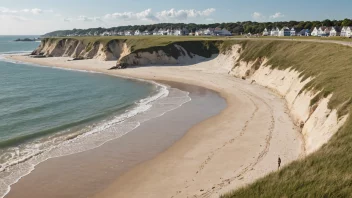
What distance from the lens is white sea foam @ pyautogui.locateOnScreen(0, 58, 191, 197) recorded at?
2106 cm

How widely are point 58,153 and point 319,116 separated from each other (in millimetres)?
19796

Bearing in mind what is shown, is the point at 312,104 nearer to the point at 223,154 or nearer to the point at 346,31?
the point at 223,154

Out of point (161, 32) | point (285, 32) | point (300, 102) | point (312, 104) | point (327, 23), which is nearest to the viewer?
point (312, 104)

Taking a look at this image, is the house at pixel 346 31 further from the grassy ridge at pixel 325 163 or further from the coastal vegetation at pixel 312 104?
the grassy ridge at pixel 325 163

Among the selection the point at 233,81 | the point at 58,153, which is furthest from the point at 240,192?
the point at 233,81

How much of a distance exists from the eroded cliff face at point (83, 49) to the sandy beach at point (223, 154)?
56453 mm

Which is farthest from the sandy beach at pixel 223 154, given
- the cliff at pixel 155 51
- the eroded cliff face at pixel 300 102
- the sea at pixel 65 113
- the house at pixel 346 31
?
the house at pixel 346 31

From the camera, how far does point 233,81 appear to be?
55.1 metres

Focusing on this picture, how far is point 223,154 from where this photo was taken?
76.7 feet

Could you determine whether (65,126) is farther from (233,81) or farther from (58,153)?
(233,81)

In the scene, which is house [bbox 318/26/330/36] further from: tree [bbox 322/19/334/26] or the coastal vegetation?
the coastal vegetation

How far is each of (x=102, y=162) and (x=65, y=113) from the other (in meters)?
15.2

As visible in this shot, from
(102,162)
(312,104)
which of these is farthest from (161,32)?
(102,162)

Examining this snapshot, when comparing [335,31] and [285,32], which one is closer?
[335,31]
